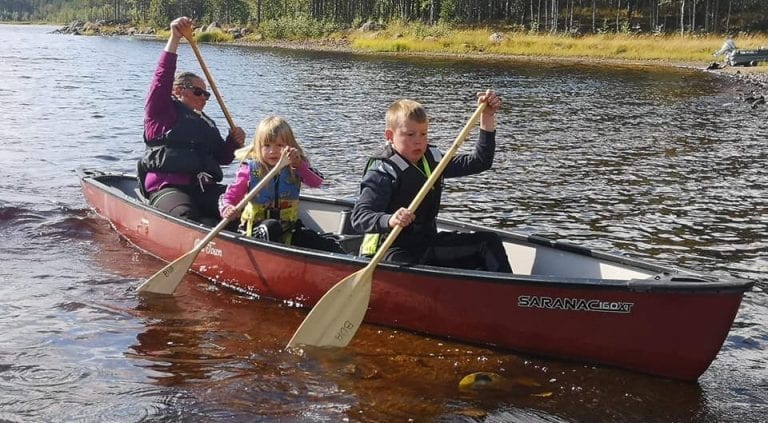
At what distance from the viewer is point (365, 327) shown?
6.97m

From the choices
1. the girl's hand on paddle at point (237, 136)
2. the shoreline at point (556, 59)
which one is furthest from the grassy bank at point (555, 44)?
the girl's hand on paddle at point (237, 136)

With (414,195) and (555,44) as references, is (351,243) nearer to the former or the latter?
(414,195)

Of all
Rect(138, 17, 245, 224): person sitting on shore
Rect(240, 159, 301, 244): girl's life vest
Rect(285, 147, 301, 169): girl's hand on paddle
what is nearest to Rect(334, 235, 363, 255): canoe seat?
Rect(240, 159, 301, 244): girl's life vest

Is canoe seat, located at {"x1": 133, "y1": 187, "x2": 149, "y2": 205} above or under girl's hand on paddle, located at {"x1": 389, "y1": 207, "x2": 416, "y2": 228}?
under

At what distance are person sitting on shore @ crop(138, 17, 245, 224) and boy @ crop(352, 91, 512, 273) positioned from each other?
8.41 ft

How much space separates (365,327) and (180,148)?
2917mm

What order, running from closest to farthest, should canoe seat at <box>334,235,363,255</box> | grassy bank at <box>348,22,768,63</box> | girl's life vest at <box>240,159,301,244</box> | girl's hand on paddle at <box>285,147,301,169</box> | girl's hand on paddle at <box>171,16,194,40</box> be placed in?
1. girl's hand on paddle at <box>285,147,301,169</box>
2. girl's life vest at <box>240,159,301,244</box>
3. canoe seat at <box>334,235,363,255</box>
4. girl's hand on paddle at <box>171,16,194,40</box>
5. grassy bank at <box>348,22,768,63</box>

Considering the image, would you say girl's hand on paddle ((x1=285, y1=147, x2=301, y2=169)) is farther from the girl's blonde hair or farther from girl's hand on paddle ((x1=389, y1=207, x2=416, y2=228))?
girl's hand on paddle ((x1=389, y1=207, x2=416, y2=228))

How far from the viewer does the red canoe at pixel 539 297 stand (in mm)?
5508

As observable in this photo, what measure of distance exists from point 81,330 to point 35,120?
14459 millimetres

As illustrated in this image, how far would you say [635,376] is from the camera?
5926 mm

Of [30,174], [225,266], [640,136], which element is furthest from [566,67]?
[225,266]

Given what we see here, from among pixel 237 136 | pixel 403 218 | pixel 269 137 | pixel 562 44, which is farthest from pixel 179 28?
pixel 562 44

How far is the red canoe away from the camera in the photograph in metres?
5.51
